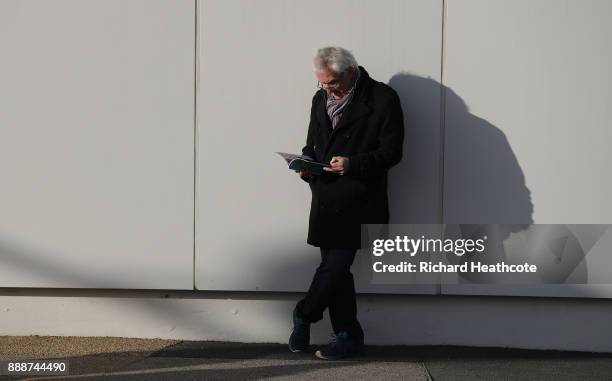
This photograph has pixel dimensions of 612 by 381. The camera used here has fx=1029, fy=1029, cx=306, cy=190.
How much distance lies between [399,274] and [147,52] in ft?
7.25

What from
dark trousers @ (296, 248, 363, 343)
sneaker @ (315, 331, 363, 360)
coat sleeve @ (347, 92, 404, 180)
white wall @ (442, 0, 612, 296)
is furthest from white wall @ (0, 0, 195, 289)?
white wall @ (442, 0, 612, 296)

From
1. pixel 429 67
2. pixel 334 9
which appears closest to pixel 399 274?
pixel 429 67

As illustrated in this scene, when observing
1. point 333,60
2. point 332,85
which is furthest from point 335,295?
point 333,60

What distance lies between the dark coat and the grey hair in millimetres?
183

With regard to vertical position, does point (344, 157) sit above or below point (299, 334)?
above

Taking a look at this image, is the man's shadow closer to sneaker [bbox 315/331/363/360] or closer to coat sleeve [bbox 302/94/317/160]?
coat sleeve [bbox 302/94/317/160]

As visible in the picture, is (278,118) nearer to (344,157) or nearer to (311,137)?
(311,137)

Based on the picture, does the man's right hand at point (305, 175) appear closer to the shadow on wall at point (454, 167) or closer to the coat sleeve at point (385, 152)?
the coat sleeve at point (385, 152)

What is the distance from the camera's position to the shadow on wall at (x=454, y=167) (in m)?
6.68

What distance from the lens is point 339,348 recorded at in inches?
252

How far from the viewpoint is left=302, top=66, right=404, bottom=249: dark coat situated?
20.4ft

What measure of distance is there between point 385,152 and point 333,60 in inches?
24.8

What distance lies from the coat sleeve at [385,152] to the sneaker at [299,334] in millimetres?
1004

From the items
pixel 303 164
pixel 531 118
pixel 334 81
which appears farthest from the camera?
pixel 531 118
